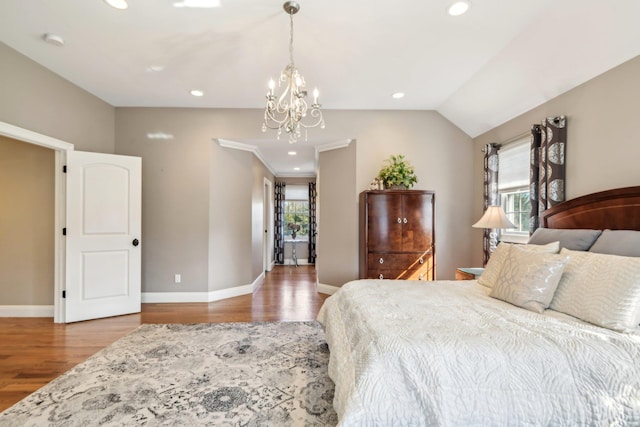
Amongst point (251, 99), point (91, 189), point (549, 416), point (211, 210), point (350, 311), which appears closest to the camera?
point (549, 416)

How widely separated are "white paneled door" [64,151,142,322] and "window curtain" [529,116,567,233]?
473 centimetres

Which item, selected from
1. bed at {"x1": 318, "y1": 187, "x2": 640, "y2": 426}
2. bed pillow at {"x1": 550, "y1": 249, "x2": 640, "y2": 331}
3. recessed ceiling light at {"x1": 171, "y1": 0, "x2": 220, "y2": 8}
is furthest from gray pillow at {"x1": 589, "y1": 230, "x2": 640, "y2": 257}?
recessed ceiling light at {"x1": 171, "y1": 0, "x2": 220, "y2": 8}

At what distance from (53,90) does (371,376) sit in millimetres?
4289

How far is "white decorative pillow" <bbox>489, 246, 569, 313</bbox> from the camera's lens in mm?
1714

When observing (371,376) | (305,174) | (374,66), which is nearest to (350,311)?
(371,376)

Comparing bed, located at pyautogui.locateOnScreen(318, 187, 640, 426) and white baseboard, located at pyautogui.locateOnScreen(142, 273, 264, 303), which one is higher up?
bed, located at pyautogui.locateOnScreen(318, 187, 640, 426)

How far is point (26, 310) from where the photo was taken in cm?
350

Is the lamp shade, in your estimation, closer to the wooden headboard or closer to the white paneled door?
the wooden headboard

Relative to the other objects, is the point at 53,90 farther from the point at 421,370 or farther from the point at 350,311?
the point at 421,370

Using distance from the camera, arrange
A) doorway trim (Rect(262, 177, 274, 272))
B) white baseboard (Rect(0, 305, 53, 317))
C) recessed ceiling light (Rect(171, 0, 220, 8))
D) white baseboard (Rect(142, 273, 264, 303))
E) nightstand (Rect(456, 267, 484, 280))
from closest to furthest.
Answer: recessed ceiling light (Rect(171, 0, 220, 8)) → nightstand (Rect(456, 267, 484, 280)) → white baseboard (Rect(0, 305, 53, 317)) → white baseboard (Rect(142, 273, 264, 303)) → doorway trim (Rect(262, 177, 274, 272))

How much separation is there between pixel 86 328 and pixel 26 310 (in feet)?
3.52

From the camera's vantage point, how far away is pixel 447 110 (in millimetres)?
4051

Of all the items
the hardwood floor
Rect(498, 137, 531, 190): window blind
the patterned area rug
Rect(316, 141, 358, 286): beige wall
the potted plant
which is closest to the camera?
the patterned area rug

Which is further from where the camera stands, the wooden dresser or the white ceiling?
the wooden dresser
